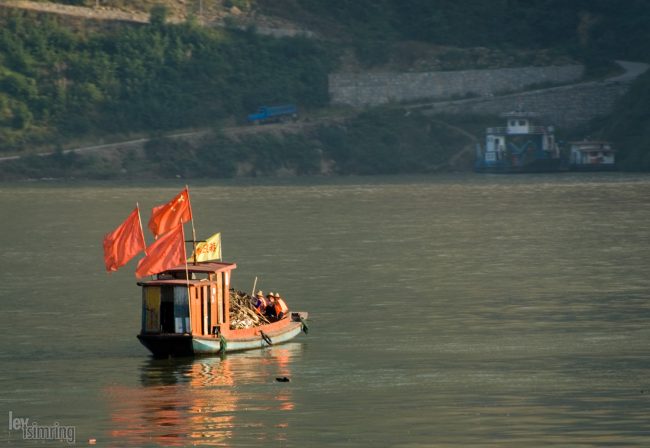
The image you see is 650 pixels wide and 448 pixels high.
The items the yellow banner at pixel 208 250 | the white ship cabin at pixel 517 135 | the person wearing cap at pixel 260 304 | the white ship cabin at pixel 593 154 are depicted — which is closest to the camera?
the yellow banner at pixel 208 250

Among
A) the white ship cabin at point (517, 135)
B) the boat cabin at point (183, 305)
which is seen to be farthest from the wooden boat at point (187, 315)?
the white ship cabin at point (517, 135)

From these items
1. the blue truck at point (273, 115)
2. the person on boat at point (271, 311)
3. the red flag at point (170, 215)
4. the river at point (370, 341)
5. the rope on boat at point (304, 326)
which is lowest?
the river at point (370, 341)

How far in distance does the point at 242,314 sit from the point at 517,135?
13953 cm

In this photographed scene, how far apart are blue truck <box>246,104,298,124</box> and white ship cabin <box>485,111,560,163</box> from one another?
22.0 metres

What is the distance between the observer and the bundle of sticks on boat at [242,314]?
54.6 m

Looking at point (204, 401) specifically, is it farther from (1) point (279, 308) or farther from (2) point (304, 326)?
(2) point (304, 326)

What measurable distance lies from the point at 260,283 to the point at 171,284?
21.9 meters

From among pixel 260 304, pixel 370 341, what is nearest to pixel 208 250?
pixel 260 304

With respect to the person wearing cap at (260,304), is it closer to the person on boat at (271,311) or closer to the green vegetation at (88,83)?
the person on boat at (271,311)

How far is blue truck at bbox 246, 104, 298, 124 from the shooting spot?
195875 millimetres

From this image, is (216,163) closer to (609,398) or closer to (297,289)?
(297,289)

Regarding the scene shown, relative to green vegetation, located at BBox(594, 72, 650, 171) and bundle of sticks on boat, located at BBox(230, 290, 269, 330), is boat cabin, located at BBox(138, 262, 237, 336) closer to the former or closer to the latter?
bundle of sticks on boat, located at BBox(230, 290, 269, 330)

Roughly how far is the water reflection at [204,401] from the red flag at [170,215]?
427 cm

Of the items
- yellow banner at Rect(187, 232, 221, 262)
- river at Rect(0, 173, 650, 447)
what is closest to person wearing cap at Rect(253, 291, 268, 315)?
river at Rect(0, 173, 650, 447)
